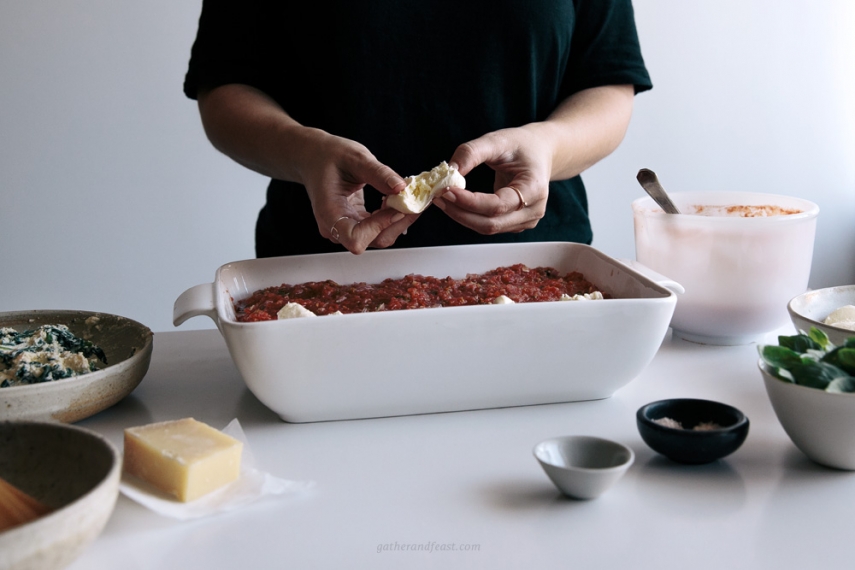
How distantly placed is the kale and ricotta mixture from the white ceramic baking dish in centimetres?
19

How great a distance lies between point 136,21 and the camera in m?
3.35

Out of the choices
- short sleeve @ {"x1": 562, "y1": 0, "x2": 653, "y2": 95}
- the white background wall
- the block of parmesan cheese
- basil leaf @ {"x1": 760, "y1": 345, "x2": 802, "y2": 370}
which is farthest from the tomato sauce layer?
the white background wall

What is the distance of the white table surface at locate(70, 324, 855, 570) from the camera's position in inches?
32.1

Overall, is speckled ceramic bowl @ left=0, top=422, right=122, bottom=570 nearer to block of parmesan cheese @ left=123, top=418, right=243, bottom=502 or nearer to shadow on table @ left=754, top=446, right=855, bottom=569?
block of parmesan cheese @ left=123, top=418, right=243, bottom=502

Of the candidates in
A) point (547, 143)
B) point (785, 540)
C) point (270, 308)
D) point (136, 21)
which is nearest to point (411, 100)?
point (547, 143)

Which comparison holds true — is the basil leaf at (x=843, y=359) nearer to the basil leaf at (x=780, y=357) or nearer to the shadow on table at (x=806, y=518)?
the basil leaf at (x=780, y=357)

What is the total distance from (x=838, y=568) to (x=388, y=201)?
2.63 feet

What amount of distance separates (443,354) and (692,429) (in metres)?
0.35

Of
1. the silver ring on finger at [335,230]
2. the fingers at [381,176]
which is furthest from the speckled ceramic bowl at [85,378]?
the fingers at [381,176]

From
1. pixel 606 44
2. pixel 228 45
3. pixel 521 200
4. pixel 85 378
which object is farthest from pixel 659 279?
pixel 228 45

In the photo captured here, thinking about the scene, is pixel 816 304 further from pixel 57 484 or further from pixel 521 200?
pixel 57 484

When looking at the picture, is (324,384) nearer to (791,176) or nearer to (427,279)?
(427,279)

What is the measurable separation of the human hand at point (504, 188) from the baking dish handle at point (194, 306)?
41 cm

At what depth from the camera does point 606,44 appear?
175cm
